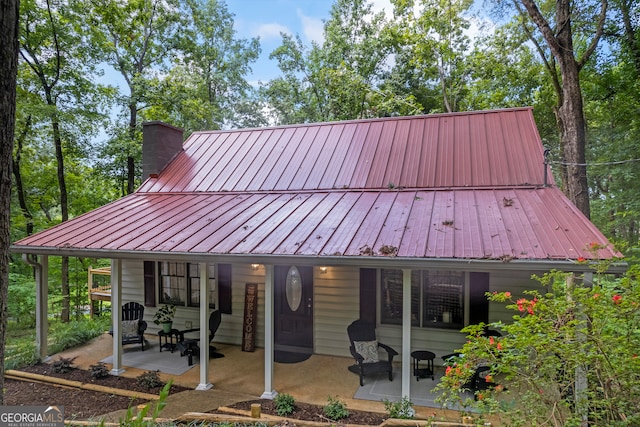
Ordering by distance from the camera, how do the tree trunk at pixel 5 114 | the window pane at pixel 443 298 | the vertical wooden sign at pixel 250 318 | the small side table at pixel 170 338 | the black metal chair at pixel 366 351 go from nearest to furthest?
the tree trunk at pixel 5 114
the black metal chair at pixel 366 351
the window pane at pixel 443 298
the small side table at pixel 170 338
the vertical wooden sign at pixel 250 318

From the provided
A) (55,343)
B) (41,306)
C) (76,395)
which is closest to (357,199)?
(76,395)

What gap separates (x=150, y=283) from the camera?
27.3 ft

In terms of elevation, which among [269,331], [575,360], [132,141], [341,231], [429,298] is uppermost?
→ [132,141]

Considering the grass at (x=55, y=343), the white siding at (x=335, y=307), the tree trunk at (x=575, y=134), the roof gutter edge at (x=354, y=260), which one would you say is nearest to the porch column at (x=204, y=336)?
the roof gutter edge at (x=354, y=260)

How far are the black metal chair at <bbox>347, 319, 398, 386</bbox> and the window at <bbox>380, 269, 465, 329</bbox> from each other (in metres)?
0.50

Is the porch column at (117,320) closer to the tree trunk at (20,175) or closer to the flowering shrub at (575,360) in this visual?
the flowering shrub at (575,360)

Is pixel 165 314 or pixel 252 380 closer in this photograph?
pixel 252 380

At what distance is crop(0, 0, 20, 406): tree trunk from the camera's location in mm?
2150

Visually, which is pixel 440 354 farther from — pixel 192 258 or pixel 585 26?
pixel 585 26

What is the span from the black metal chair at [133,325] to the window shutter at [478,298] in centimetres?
680

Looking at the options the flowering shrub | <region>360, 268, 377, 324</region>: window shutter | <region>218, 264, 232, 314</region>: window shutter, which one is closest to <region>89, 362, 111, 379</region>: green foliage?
<region>218, 264, 232, 314</region>: window shutter

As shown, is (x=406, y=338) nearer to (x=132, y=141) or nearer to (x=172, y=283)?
(x=172, y=283)

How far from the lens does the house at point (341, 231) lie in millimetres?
4750

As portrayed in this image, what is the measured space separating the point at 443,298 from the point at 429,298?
0.26 meters
